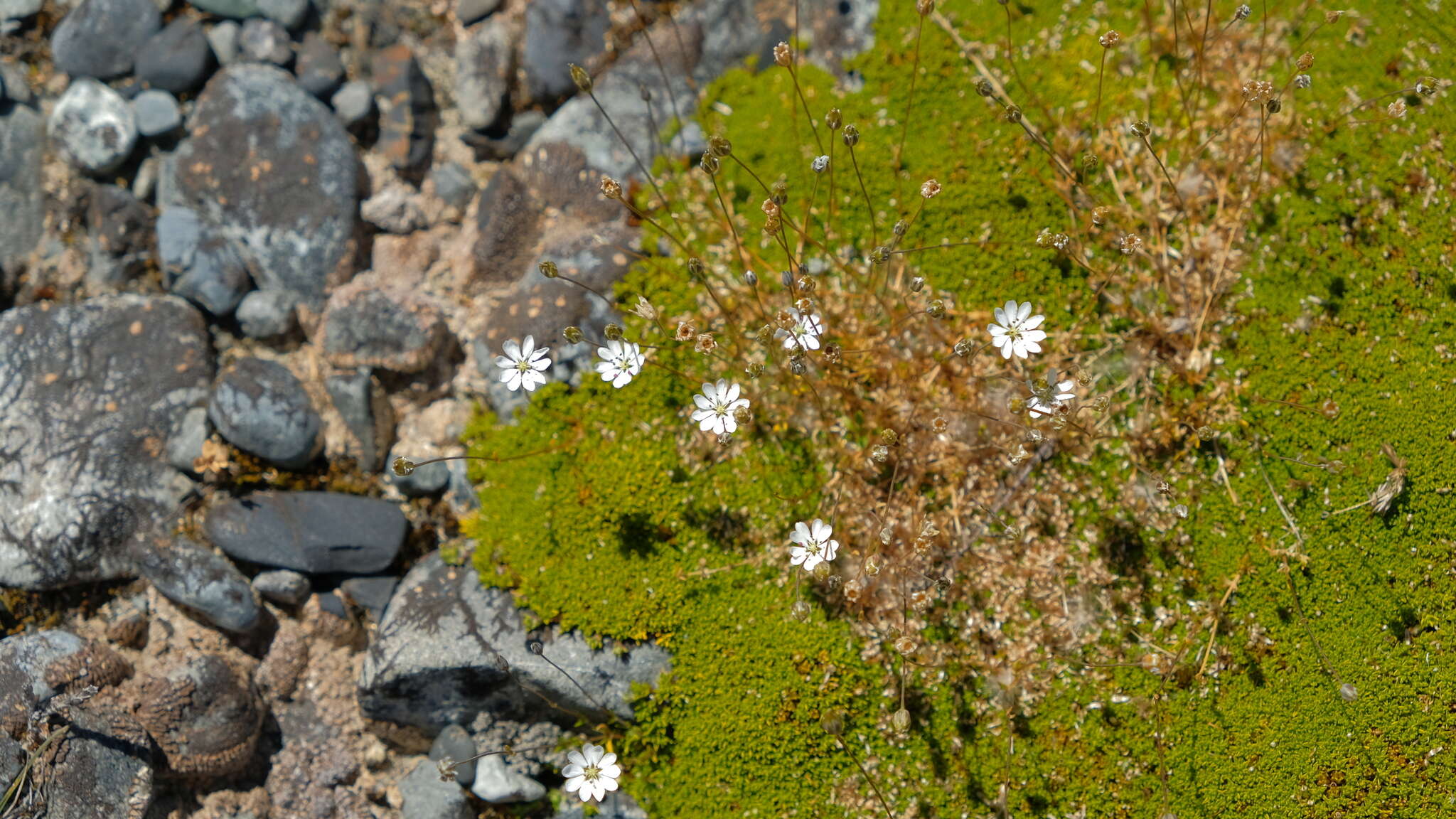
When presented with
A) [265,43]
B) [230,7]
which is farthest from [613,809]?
[230,7]

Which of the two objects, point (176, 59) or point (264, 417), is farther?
point (176, 59)

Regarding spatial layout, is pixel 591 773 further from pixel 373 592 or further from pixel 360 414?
pixel 360 414

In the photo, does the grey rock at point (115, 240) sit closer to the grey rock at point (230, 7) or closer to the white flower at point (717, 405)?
the grey rock at point (230, 7)

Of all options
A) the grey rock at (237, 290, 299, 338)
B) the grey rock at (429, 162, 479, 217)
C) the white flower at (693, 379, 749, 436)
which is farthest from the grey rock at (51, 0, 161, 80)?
the white flower at (693, 379, 749, 436)

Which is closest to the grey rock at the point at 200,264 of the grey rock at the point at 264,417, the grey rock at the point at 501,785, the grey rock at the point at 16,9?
the grey rock at the point at 264,417

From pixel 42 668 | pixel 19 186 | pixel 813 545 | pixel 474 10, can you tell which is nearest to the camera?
pixel 813 545

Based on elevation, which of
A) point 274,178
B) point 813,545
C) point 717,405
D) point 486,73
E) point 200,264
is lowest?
point 200,264

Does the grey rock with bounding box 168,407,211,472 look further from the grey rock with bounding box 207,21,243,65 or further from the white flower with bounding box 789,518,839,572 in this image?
the white flower with bounding box 789,518,839,572
